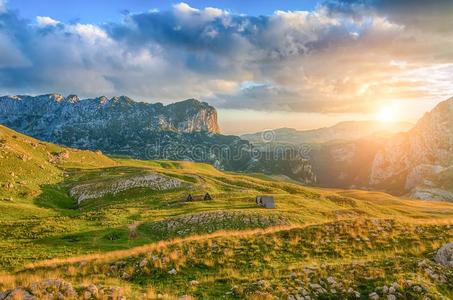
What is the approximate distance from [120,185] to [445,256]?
84657 mm

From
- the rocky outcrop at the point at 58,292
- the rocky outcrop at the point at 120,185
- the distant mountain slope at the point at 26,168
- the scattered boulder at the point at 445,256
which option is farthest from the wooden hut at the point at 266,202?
the distant mountain slope at the point at 26,168

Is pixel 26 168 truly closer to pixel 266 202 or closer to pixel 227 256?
pixel 266 202

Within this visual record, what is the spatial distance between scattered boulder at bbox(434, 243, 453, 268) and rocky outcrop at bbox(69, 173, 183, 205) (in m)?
77.7

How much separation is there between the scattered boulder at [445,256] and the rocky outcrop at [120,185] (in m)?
77.7

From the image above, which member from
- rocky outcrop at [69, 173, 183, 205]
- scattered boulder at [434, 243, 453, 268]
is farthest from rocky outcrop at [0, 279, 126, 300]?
rocky outcrop at [69, 173, 183, 205]

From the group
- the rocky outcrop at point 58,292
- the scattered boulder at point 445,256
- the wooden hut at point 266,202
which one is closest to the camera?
the rocky outcrop at point 58,292

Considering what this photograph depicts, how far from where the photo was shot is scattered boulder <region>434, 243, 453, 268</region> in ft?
72.2

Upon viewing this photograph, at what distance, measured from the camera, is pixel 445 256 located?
22.7 m

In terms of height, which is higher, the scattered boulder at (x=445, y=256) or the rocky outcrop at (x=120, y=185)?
the scattered boulder at (x=445, y=256)

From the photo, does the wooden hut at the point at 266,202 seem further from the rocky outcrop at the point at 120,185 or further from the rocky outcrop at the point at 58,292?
the rocky outcrop at the point at 58,292

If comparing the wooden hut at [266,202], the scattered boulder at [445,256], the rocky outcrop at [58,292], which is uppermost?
the rocky outcrop at [58,292]

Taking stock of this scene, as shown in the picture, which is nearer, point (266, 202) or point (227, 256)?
point (227, 256)

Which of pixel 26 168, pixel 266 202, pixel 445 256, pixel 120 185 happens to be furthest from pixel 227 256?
pixel 26 168

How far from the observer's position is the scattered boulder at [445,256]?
72.2 ft
